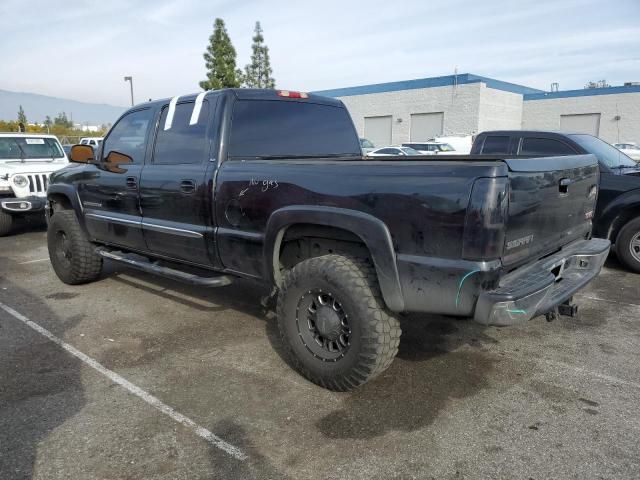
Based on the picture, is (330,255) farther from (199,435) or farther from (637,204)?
(637,204)

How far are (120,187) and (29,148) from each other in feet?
21.4

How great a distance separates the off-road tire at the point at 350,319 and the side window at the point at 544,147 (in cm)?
471

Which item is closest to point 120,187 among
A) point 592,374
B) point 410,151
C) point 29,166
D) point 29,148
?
point 592,374

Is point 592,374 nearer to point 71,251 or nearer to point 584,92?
point 71,251

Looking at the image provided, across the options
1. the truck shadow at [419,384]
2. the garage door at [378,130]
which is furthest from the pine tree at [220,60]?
the truck shadow at [419,384]

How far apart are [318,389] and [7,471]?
1779mm

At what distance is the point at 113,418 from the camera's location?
2975mm

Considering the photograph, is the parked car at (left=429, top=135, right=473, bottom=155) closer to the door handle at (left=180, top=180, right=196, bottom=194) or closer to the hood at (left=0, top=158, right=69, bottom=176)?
the hood at (left=0, top=158, right=69, bottom=176)

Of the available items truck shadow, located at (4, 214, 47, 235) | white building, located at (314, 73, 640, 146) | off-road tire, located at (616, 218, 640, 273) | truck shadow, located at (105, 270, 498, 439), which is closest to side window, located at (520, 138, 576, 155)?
off-road tire, located at (616, 218, 640, 273)

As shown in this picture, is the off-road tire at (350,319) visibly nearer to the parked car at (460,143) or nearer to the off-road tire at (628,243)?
the off-road tire at (628,243)

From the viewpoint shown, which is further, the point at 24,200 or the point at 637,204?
the point at 24,200

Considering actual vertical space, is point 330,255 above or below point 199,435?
above

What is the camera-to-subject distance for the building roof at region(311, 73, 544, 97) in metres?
32.7

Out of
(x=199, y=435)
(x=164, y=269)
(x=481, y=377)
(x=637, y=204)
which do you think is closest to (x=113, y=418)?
(x=199, y=435)
